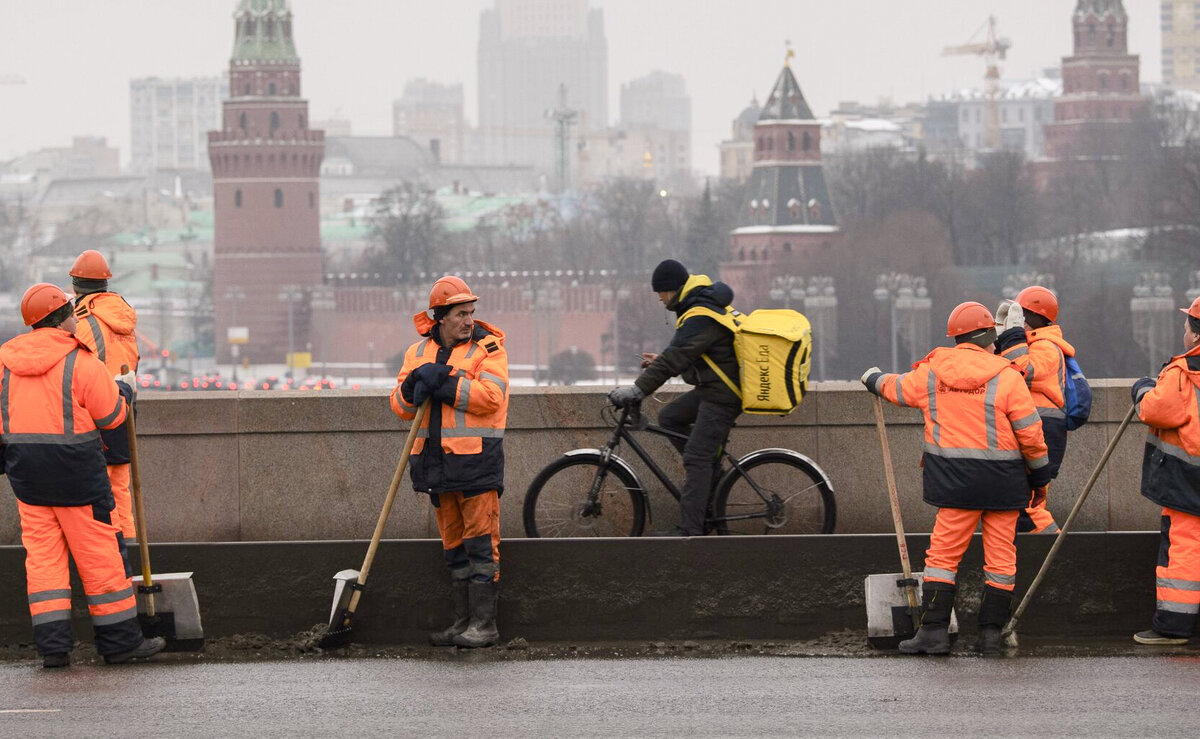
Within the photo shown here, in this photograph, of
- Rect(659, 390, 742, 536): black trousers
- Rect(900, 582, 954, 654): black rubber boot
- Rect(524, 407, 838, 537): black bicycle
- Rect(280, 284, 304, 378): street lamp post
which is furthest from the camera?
Rect(280, 284, 304, 378): street lamp post

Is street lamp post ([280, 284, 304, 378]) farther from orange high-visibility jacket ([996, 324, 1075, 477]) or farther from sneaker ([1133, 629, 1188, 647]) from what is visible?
sneaker ([1133, 629, 1188, 647])

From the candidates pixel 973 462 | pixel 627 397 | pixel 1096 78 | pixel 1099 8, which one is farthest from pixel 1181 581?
pixel 1096 78

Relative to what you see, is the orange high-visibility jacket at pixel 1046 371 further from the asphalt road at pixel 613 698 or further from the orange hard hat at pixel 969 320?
the asphalt road at pixel 613 698

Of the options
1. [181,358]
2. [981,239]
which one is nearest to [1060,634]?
[981,239]

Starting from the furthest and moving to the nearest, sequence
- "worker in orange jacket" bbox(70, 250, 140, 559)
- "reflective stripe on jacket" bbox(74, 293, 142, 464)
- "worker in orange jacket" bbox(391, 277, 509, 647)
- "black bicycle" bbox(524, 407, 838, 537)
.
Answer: "black bicycle" bbox(524, 407, 838, 537), "reflective stripe on jacket" bbox(74, 293, 142, 464), "worker in orange jacket" bbox(70, 250, 140, 559), "worker in orange jacket" bbox(391, 277, 509, 647)

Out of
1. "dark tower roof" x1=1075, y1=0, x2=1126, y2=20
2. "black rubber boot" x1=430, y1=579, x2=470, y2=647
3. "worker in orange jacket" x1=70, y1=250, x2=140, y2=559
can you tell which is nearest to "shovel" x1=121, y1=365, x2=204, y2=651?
"worker in orange jacket" x1=70, y1=250, x2=140, y2=559

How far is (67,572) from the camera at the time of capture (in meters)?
8.91

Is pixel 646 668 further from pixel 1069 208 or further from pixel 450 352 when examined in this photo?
pixel 1069 208

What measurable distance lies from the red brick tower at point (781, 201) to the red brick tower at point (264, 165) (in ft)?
74.9

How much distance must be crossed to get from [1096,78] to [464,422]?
138m

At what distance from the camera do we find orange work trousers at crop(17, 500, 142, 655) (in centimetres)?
885

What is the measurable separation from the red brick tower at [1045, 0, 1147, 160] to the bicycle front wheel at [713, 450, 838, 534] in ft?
432

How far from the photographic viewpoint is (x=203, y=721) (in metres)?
7.85

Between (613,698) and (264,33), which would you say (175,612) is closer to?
(613,698)
